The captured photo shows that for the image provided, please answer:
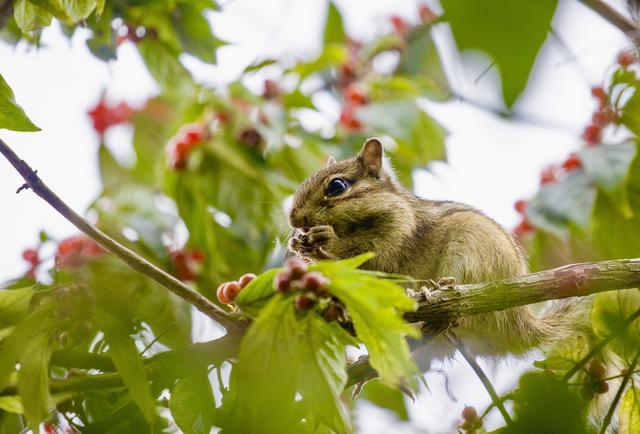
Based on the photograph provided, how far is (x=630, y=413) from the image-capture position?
250cm

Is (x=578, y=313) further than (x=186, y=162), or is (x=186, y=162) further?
(x=186, y=162)

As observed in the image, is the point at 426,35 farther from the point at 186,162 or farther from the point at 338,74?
the point at 186,162

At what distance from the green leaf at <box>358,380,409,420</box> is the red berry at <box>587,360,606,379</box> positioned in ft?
2.67

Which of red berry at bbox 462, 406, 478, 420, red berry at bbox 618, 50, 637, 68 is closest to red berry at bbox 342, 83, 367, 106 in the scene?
red berry at bbox 618, 50, 637, 68

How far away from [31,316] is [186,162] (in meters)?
2.71

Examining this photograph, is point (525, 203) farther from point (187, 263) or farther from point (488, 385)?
point (488, 385)

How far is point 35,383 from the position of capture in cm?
204

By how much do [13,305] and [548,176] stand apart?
13.5 feet

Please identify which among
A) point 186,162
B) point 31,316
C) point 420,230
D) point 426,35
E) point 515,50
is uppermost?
point 426,35

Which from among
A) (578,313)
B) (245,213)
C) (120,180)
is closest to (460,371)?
(578,313)

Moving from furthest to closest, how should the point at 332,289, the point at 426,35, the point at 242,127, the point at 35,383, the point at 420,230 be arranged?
the point at 426,35 < the point at 242,127 < the point at 420,230 < the point at 35,383 < the point at 332,289

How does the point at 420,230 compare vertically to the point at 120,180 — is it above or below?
below

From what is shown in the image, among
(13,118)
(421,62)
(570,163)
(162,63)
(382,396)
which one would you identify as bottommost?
(382,396)

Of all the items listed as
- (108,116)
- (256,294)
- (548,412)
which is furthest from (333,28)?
(548,412)
